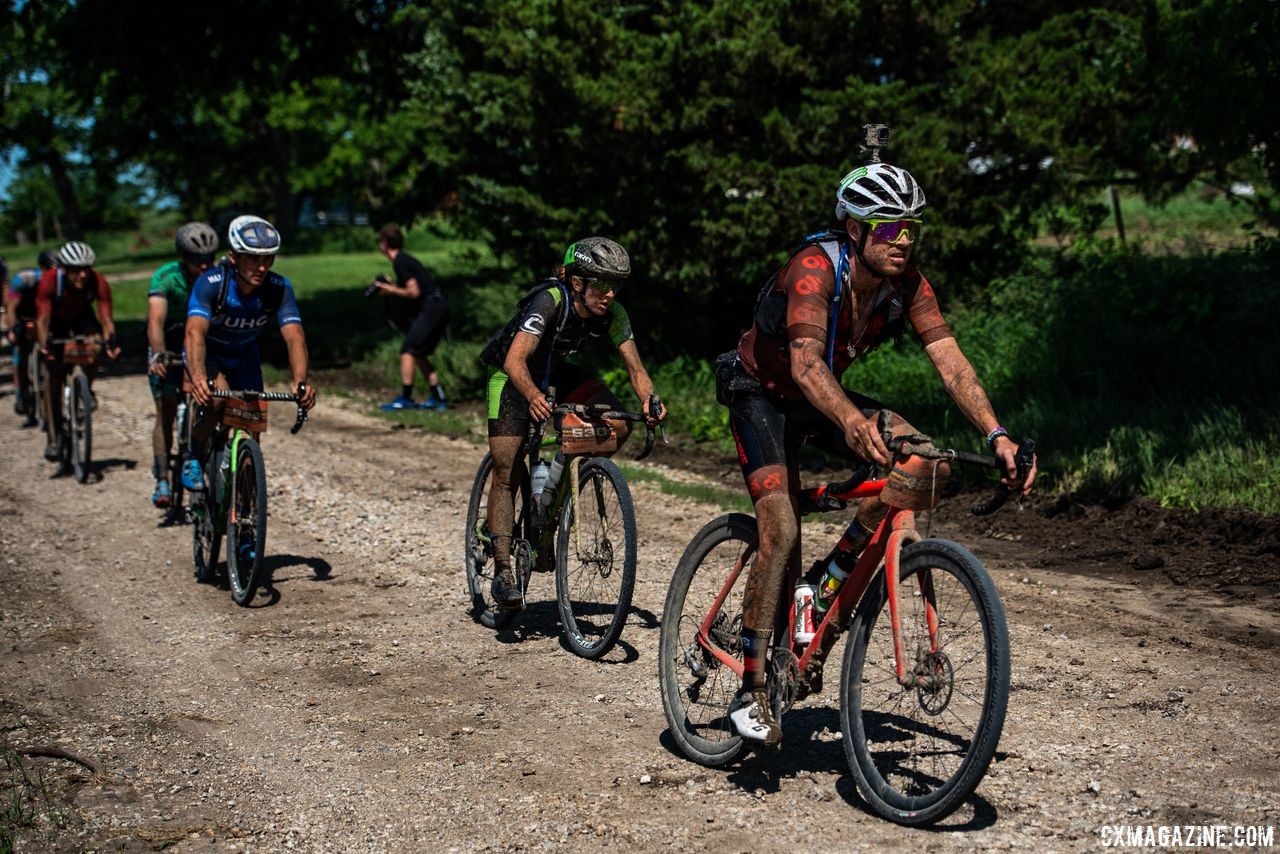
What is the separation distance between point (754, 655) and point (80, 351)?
1026 cm

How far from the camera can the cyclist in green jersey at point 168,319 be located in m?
10.5

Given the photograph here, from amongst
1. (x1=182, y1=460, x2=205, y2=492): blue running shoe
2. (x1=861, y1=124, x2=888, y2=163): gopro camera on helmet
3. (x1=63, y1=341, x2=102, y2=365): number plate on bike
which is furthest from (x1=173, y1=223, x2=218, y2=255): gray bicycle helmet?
(x1=861, y1=124, x2=888, y2=163): gopro camera on helmet

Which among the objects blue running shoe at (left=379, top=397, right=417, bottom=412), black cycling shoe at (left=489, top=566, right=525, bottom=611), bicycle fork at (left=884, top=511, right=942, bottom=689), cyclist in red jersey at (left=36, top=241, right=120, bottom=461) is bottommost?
black cycling shoe at (left=489, top=566, right=525, bottom=611)

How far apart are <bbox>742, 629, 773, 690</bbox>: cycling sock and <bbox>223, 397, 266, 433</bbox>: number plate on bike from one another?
15.7 ft

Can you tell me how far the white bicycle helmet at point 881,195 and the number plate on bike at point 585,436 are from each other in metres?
2.44

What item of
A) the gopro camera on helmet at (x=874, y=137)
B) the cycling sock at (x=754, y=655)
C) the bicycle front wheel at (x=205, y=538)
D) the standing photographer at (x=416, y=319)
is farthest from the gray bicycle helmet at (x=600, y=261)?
the standing photographer at (x=416, y=319)

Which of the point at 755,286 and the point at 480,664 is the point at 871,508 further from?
the point at 755,286

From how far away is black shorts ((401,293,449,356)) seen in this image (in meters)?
17.0

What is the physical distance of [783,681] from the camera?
5246 mm

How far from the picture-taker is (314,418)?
645 inches

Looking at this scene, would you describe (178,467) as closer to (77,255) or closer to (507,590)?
(77,255)

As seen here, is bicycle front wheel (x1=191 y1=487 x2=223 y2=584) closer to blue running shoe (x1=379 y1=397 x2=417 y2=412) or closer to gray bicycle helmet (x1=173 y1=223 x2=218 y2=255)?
gray bicycle helmet (x1=173 y1=223 x2=218 y2=255)

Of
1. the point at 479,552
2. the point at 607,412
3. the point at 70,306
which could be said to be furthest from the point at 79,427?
the point at 607,412

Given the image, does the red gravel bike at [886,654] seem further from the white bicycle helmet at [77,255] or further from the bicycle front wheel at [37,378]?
the bicycle front wheel at [37,378]
